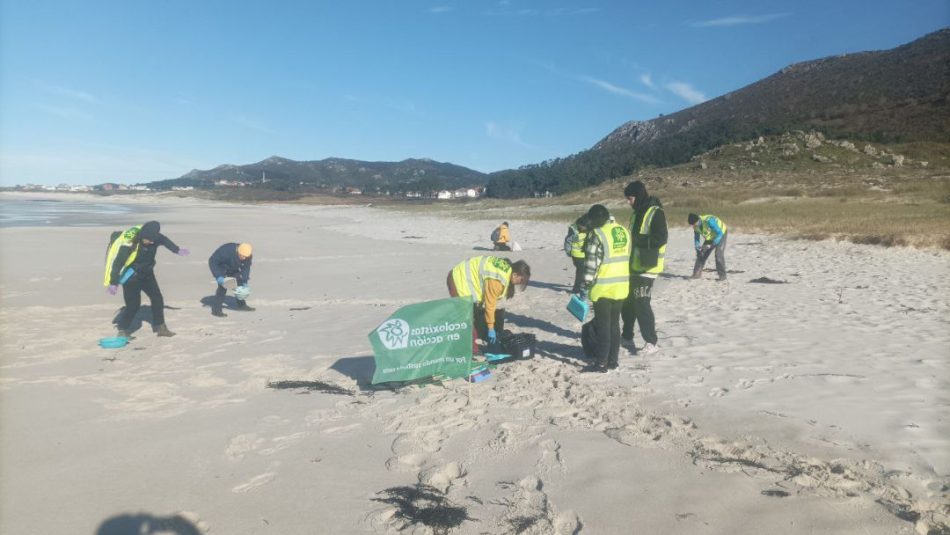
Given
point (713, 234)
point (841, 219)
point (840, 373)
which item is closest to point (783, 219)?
point (841, 219)

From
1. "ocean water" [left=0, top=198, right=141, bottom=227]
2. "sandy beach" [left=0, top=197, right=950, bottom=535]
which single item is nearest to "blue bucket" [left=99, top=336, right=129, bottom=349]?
"sandy beach" [left=0, top=197, right=950, bottom=535]

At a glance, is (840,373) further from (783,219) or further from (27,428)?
(783,219)

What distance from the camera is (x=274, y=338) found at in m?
8.73

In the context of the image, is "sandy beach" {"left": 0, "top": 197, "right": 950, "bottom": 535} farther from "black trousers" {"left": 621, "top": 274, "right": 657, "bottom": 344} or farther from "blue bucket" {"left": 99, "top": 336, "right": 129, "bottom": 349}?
"black trousers" {"left": 621, "top": 274, "right": 657, "bottom": 344}

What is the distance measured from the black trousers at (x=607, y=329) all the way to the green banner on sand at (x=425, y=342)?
144 cm

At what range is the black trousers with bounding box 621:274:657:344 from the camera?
23.1 ft

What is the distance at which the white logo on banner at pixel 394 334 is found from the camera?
19.2 ft

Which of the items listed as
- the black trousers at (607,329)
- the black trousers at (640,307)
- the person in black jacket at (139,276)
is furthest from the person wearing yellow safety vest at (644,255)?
the person in black jacket at (139,276)

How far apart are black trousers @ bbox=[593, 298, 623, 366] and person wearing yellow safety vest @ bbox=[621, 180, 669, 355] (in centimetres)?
70

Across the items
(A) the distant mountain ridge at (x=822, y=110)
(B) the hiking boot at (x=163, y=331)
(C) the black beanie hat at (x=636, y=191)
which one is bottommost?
(B) the hiking boot at (x=163, y=331)

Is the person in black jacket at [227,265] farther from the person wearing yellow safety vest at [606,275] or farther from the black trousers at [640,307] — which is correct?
the black trousers at [640,307]

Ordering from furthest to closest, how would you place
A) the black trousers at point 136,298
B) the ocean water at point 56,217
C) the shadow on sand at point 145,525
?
the ocean water at point 56,217, the black trousers at point 136,298, the shadow on sand at point 145,525

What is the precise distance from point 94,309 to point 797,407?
1122cm

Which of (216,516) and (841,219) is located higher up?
(841,219)
